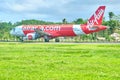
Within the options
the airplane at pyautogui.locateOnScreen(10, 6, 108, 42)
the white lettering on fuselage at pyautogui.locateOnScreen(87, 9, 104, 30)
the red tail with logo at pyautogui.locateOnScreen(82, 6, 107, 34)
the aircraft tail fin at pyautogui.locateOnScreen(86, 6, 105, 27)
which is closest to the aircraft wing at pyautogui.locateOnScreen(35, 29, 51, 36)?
the airplane at pyautogui.locateOnScreen(10, 6, 108, 42)

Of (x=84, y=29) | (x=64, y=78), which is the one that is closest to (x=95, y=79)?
(x=64, y=78)

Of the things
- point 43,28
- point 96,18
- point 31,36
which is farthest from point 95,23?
point 31,36

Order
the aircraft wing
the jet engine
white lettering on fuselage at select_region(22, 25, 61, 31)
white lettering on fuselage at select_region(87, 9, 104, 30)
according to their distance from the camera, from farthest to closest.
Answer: white lettering on fuselage at select_region(22, 25, 61, 31), the jet engine, the aircraft wing, white lettering on fuselage at select_region(87, 9, 104, 30)

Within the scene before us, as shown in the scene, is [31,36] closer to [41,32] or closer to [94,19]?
[41,32]

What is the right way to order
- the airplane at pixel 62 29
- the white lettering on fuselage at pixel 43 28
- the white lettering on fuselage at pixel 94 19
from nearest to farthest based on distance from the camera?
the airplane at pixel 62 29, the white lettering on fuselage at pixel 94 19, the white lettering on fuselage at pixel 43 28

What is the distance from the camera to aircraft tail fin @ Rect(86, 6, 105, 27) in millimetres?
81688

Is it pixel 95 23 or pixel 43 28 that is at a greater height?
pixel 95 23

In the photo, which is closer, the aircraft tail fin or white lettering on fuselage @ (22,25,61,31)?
the aircraft tail fin

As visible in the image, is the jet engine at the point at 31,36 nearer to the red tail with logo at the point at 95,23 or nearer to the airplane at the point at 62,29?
the airplane at the point at 62,29

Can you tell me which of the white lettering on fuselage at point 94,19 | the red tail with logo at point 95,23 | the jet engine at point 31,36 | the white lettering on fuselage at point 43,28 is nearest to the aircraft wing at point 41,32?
the jet engine at point 31,36

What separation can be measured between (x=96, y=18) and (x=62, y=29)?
7015mm

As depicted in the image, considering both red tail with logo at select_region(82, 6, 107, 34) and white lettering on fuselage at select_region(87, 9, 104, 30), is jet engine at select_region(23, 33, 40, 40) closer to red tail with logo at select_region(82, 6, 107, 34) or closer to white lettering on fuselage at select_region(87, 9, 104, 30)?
red tail with logo at select_region(82, 6, 107, 34)

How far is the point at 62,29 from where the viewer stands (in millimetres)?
81625

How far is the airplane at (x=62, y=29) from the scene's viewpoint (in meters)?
80.6
